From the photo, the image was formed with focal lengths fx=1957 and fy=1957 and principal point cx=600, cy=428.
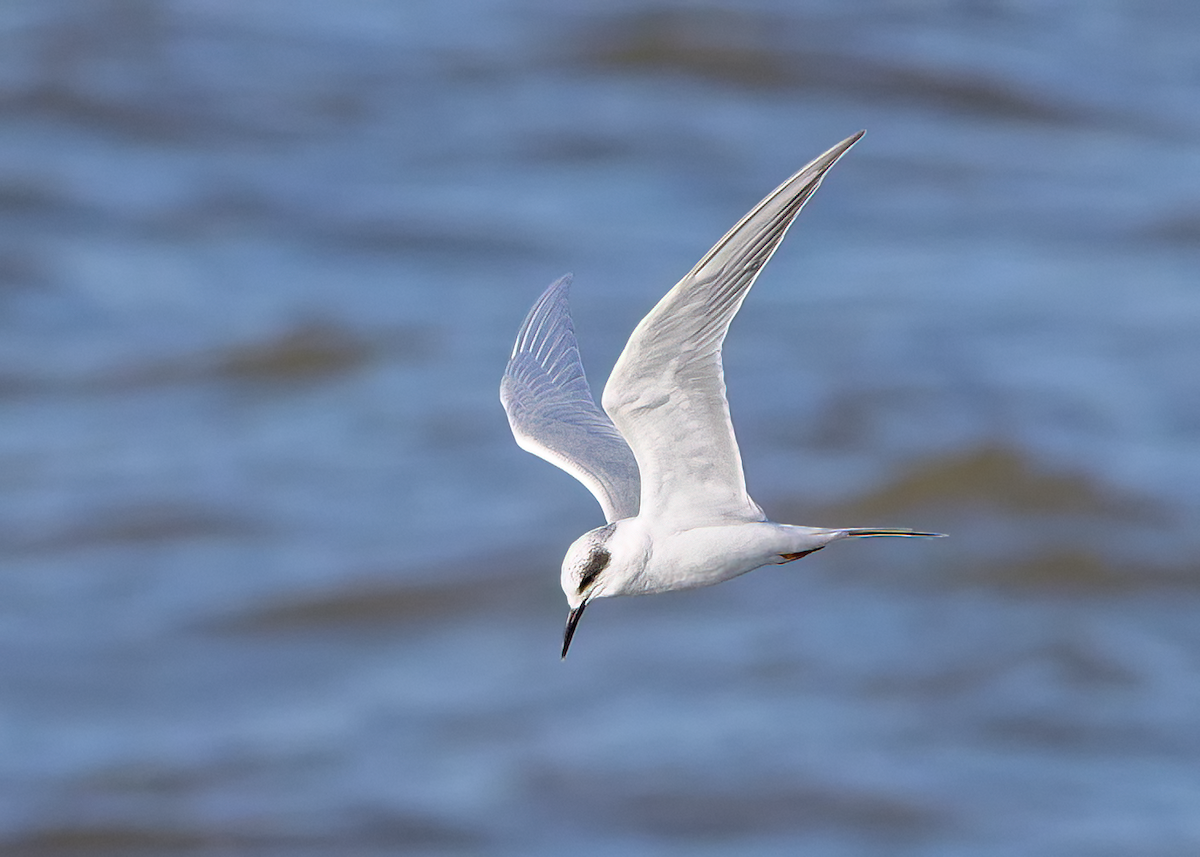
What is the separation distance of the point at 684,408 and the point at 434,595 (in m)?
13.5

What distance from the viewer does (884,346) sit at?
60.2ft

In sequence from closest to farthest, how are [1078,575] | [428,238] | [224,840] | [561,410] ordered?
[561,410] < [224,840] < [1078,575] < [428,238]

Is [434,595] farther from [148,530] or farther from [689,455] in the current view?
[689,455]

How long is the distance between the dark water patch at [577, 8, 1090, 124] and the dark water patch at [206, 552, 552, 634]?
8966 mm

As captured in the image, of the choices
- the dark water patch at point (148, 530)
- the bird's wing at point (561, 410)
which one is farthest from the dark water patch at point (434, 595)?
the bird's wing at point (561, 410)

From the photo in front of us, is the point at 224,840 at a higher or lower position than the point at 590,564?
higher

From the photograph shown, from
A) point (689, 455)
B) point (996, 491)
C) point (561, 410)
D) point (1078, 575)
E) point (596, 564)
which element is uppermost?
point (996, 491)

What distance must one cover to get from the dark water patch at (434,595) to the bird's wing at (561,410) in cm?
1246

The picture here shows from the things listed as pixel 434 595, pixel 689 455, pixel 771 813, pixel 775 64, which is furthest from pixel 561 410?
pixel 775 64

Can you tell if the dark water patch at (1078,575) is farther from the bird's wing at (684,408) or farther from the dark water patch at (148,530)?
the bird's wing at (684,408)

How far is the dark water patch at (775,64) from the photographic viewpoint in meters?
23.2

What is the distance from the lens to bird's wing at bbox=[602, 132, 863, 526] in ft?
10.2

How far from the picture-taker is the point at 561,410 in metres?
4.03

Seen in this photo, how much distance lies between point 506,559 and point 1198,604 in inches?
228
